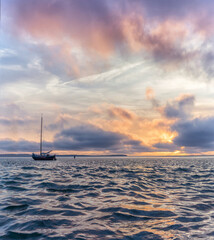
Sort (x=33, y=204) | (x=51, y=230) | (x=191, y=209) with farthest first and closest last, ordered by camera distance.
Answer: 1. (x=33, y=204)
2. (x=191, y=209)
3. (x=51, y=230)

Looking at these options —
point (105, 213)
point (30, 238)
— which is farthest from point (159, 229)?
point (30, 238)

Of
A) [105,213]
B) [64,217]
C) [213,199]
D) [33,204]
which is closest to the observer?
[64,217]

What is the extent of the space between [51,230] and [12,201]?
639 cm

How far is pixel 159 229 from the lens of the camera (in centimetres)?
811

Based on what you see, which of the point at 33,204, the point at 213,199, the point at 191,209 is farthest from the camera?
the point at 213,199

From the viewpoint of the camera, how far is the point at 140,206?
469 inches

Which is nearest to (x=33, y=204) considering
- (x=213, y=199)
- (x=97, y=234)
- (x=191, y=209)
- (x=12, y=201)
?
(x=12, y=201)

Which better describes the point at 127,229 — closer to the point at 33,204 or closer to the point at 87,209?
the point at 87,209

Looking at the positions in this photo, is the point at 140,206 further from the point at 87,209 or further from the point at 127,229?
the point at 127,229

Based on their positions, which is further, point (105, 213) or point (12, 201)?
point (12, 201)

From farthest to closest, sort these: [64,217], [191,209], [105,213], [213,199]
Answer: [213,199] < [191,209] < [105,213] < [64,217]

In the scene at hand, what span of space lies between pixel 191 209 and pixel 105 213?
4.77m

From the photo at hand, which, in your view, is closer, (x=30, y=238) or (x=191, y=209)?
(x=30, y=238)

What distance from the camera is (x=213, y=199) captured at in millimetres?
14016
